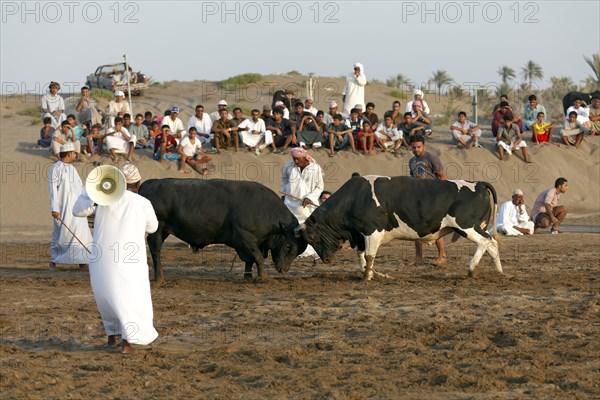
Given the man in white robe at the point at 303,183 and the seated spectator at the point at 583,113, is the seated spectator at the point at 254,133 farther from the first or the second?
the man in white robe at the point at 303,183

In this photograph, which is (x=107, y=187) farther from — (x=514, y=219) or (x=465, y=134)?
(x=465, y=134)

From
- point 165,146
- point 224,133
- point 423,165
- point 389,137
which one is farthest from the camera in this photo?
point 389,137

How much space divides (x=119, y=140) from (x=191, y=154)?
4.91 ft

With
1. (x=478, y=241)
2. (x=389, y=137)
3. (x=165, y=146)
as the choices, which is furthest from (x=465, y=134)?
(x=478, y=241)

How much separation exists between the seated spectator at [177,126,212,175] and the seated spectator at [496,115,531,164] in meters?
6.53

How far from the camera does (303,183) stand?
15086 millimetres

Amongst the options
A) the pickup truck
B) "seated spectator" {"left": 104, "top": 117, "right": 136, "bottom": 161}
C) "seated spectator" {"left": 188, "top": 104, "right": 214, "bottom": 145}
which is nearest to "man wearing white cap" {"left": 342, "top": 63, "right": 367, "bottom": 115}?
"seated spectator" {"left": 188, "top": 104, "right": 214, "bottom": 145}

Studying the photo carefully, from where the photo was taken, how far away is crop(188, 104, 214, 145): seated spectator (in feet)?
76.2

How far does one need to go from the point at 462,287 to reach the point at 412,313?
1.74 metres

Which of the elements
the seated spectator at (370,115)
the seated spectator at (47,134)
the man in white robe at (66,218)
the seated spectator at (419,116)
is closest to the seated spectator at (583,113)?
the seated spectator at (419,116)

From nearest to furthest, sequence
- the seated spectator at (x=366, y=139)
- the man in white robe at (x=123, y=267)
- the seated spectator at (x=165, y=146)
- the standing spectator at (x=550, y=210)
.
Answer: the man in white robe at (x=123, y=267)
the standing spectator at (x=550, y=210)
the seated spectator at (x=165, y=146)
the seated spectator at (x=366, y=139)

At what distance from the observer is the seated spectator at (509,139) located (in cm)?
2431

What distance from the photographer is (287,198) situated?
50.6 ft

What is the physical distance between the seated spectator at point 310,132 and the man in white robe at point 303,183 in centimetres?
786
